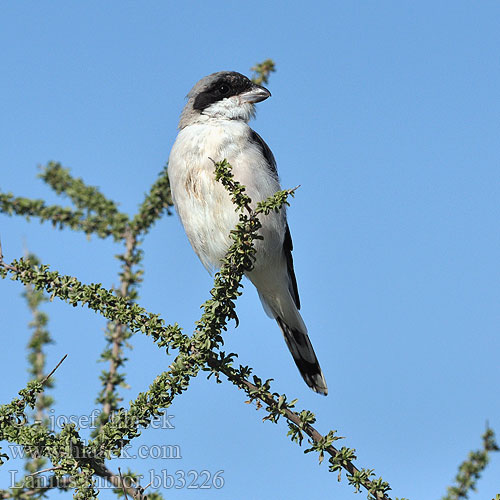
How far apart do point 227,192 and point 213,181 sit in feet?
0.53

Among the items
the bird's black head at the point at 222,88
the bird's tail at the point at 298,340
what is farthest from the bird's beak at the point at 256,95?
the bird's tail at the point at 298,340

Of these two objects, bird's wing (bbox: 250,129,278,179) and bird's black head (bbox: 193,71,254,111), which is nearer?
bird's wing (bbox: 250,129,278,179)

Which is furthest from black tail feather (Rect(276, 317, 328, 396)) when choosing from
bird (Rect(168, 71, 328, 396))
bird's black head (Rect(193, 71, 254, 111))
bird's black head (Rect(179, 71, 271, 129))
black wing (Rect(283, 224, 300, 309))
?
bird's black head (Rect(193, 71, 254, 111))

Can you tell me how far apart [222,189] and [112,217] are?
3.53 ft

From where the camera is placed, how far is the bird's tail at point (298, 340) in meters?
5.79

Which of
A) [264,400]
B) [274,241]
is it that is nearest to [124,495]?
[264,400]

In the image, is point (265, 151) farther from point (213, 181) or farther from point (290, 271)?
point (290, 271)

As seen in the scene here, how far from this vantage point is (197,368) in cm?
314

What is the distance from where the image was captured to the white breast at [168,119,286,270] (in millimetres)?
5512

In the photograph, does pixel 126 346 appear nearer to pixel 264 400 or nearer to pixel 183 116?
pixel 264 400

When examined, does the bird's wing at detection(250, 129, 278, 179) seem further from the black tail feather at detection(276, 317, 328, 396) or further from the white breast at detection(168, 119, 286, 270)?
the black tail feather at detection(276, 317, 328, 396)

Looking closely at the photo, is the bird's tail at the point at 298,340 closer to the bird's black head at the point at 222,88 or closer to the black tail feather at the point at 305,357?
the black tail feather at the point at 305,357

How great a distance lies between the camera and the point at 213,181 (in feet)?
17.8

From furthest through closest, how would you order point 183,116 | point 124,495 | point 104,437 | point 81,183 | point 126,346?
1. point 183,116
2. point 81,183
3. point 126,346
4. point 104,437
5. point 124,495
